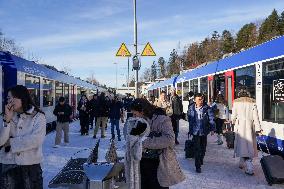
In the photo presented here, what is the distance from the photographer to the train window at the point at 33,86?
17.7m

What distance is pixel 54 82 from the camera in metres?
24.4

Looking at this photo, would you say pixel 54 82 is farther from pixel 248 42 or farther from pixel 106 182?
pixel 248 42

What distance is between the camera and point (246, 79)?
15.2 meters

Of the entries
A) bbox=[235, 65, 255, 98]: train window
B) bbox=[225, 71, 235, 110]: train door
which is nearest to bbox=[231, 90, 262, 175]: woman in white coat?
bbox=[235, 65, 255, 98]: train window

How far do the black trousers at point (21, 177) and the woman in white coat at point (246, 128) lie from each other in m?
5.75

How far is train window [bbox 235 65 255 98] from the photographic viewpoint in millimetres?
14166

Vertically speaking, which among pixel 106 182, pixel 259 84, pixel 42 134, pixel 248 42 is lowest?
pixel 106 182

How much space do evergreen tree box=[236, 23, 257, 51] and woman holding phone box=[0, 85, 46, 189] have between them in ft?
296

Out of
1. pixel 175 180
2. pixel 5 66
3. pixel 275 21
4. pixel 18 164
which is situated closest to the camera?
pixel 18 164

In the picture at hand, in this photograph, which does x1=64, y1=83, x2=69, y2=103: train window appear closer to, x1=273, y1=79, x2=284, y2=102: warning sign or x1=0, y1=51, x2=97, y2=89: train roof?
x1=0, y1=51, x2=97, y2=89: train roof

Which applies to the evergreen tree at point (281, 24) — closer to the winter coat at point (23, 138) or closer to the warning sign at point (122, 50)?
the warning sign at point (122, 50)

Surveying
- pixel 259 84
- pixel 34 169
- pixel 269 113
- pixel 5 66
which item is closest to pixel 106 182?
pixel 34 169

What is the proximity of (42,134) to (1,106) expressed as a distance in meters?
9.07

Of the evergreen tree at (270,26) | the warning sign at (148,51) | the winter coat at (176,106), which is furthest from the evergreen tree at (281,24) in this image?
the winter coat at (176,106)
